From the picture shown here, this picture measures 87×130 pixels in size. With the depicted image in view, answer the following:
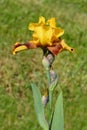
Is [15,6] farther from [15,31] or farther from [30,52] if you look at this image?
[30,52]

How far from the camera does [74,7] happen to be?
573cm

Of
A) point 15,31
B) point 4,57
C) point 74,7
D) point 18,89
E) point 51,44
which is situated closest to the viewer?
point 51,44

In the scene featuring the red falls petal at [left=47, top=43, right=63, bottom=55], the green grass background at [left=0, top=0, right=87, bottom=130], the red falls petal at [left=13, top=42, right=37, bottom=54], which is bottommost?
the green grass background at [left=0, top=0, right=87, bottom=130]

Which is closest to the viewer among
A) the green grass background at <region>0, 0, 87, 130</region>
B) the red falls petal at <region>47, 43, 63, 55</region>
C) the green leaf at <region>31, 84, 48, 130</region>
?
the red falls petal at <region>47, 43, 63, 55</region>

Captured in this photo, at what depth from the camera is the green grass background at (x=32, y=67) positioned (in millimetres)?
3896

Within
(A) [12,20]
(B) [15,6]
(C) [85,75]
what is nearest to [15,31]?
(A) [12,20]

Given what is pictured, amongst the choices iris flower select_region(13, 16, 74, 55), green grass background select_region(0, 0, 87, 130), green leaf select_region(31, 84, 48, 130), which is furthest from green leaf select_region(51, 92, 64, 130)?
green grass background select_region(0, 0, 87, 130)

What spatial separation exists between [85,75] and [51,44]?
2233 millimetres

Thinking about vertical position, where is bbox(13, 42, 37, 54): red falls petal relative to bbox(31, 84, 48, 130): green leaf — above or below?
above

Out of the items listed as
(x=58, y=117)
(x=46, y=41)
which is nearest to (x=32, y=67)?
(x=58, y=117)

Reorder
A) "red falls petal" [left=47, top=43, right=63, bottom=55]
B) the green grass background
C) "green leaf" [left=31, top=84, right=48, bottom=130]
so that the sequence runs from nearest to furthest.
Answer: "red falls petal" [left=47, top=43, right=63, bottom=55], "green leaf" [left=31, top=84, right=48, bottom=130], the green grass background

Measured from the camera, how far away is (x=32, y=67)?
14.4 ft

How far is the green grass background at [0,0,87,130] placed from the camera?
3896 millimetres

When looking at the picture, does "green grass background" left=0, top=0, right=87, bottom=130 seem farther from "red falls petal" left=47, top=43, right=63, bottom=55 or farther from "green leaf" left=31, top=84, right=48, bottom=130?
"red falls petal" left=47, top=43, right=63, bottom=55
